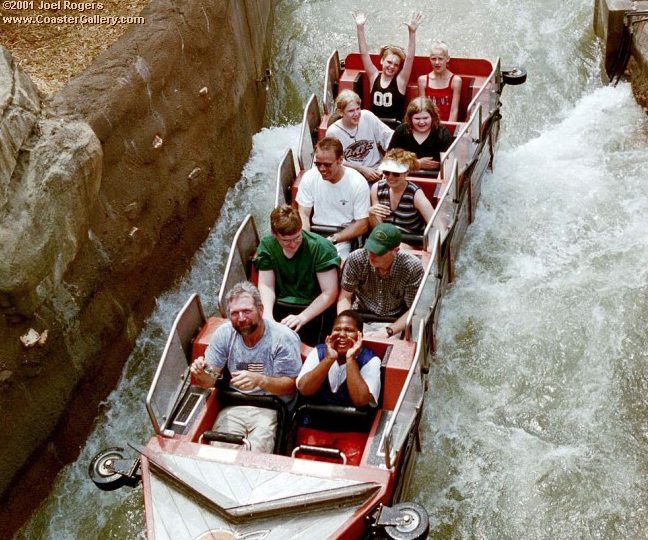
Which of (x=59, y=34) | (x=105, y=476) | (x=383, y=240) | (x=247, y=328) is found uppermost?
(x=59, y=34)

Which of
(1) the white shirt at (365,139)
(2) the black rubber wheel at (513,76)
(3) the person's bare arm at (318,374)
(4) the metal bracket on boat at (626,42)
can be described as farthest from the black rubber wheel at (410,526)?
(4) the metal bracket on boat at (626,42)

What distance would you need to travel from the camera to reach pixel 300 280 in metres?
5.58

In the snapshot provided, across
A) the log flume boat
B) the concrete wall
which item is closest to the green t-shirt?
the log flume boat

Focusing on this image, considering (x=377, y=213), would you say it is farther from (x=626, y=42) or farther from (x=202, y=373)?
(x=626, y=42)

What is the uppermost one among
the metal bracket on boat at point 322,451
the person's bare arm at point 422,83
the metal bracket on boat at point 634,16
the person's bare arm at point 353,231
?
the metal bracket on boat at point 634,16

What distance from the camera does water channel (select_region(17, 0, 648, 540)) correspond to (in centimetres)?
572

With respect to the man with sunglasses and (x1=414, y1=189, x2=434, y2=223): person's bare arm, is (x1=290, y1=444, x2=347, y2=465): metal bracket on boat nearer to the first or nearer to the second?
the man with sunglasses

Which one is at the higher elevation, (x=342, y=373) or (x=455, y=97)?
(x=455, y=97)

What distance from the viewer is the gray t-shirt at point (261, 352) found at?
15.9ft

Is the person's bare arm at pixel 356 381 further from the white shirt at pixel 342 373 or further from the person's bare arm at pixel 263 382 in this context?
the person's bare arm at pixel 263 382

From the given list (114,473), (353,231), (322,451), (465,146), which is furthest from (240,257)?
(465,146)

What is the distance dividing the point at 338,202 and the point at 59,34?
9.94ft

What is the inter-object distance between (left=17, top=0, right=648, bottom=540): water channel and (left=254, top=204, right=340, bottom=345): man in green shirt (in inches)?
54.4

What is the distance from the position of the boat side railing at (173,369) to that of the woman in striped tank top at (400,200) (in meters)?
1.73
